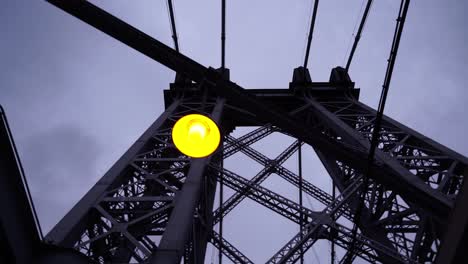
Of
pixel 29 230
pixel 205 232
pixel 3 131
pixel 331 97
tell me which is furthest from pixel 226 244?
pixel 331 97

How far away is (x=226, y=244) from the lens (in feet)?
35.3

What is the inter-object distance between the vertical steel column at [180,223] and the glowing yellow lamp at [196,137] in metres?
1.47

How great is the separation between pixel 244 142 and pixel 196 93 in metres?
2.86

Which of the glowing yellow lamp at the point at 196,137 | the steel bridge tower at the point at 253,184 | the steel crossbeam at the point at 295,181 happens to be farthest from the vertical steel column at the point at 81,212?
the steel crossbeam at the point at 295,181

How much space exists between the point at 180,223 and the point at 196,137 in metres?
3.49

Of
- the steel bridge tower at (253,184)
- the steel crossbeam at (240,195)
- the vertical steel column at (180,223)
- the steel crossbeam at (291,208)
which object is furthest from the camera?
the steel crossbeam at (240,195)

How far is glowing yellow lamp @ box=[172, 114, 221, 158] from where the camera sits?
369cm

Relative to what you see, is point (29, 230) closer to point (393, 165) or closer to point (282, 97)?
point (393, 165)

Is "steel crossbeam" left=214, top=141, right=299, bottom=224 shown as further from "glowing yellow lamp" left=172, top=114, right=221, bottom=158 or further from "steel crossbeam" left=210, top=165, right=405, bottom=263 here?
"glowing yellow lamp" left=172, top=114, right=221, bottom=158

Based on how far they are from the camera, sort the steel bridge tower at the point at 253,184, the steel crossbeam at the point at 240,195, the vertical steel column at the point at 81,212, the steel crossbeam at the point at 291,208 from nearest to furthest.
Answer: the steel bridge tower at the point at 253,184
the vertical steel column at the point at 81,212
the steel crossbeam at the point at 291,208
the steel crossbeam at the point at 240,195

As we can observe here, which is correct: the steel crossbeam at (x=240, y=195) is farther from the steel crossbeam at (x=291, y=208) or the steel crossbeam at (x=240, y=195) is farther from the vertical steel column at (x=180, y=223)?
the vertical steel column at (x=180, y=223)

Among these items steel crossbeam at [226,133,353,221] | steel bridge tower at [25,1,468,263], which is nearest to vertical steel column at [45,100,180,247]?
steel bridge tower at [25,1,468,263]

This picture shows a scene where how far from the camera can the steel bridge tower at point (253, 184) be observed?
12.0 feet

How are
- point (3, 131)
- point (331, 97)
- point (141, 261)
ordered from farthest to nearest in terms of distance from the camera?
point (331, 97) < point (141, 261) < point (3, 131)
